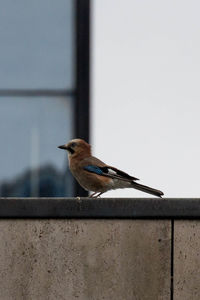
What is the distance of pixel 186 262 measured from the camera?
11.8 meters

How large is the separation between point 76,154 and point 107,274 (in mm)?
1648

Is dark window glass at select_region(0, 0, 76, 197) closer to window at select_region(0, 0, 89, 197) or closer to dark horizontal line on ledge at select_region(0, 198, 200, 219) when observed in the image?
window at select_region(0, 0, 89, 197)

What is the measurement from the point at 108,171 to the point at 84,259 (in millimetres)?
1232

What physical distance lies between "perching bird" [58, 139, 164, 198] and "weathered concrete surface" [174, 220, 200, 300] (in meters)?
0.90

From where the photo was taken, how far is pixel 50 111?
582 inches

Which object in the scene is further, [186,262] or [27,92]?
[27,92]

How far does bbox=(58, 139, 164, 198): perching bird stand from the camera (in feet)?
42.0

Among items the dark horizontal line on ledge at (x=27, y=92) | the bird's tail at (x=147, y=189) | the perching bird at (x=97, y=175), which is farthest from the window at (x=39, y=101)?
the bird's tail at (x=147, y=189)

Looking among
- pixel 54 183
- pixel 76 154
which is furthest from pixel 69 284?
pixel 54 183

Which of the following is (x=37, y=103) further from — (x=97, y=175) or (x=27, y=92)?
(x=97, y=175)

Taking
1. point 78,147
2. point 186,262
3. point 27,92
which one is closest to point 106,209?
point 186,262

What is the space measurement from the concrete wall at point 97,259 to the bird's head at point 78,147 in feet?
4.63

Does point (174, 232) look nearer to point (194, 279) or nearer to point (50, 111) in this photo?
point (194, 279)

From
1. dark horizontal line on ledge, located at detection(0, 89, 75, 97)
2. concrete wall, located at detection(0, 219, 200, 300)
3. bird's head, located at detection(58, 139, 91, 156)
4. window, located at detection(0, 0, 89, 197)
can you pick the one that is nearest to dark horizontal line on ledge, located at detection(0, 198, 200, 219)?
concrete wall, located at detection(0, 219, 200, 300)
